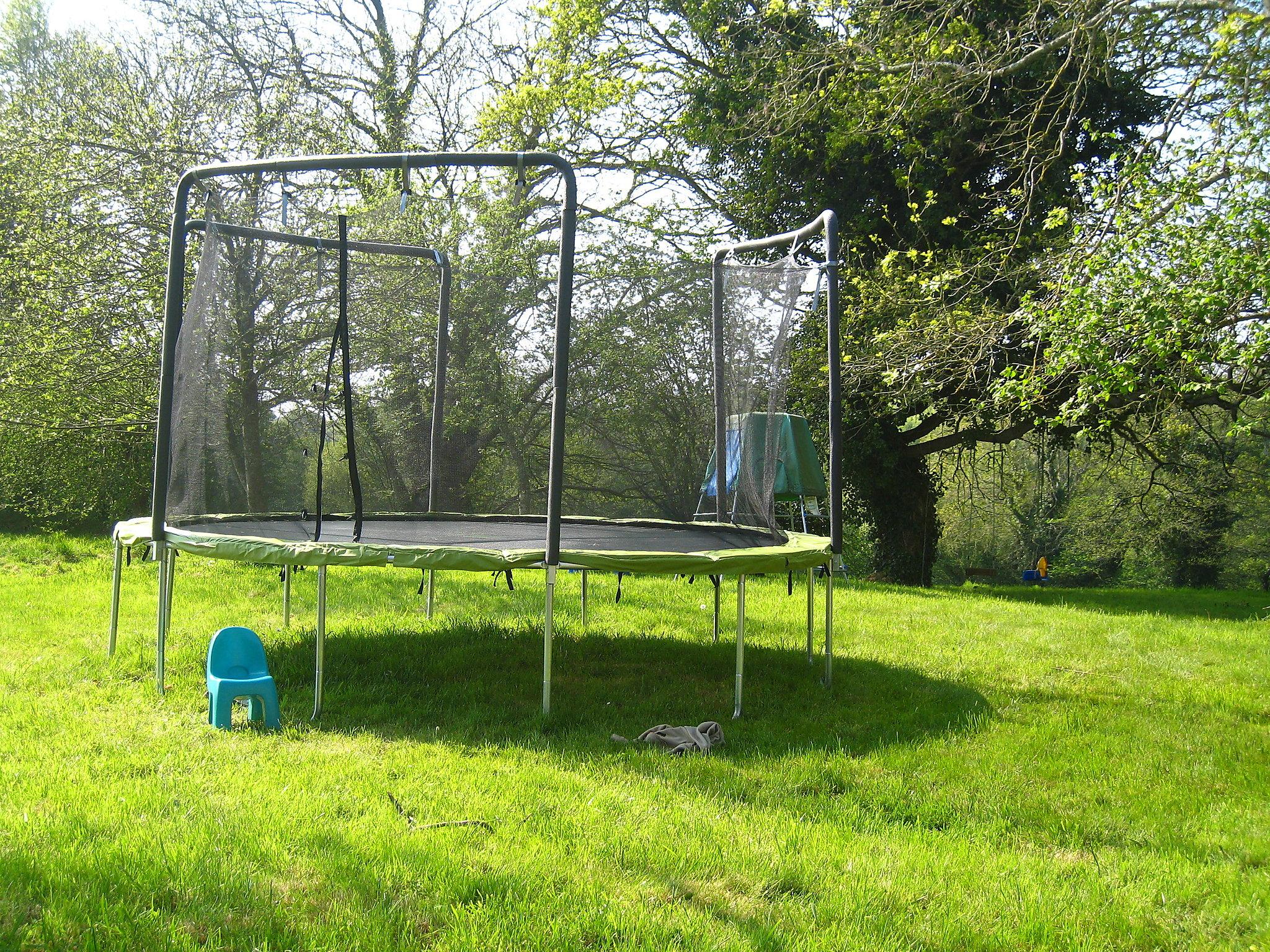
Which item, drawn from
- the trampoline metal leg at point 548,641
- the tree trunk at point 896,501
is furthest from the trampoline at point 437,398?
the tree trunk at point 896,501

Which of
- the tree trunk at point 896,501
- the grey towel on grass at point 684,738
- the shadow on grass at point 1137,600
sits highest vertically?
the tree trunk at point 896,501

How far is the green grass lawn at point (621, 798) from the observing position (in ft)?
5.90

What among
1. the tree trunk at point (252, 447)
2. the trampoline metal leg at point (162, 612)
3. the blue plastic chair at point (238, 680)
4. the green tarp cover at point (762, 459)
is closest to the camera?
the blue plastic chair at point (238, 680)

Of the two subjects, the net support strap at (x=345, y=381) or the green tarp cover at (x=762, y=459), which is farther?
the green tarp cover at (x=762, y=459)

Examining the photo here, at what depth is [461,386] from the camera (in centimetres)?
479

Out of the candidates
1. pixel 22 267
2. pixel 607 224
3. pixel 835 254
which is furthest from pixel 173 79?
pixel 835 254

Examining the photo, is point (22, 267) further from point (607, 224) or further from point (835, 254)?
point (835, 254)

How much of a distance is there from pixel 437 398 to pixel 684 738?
8.18ft

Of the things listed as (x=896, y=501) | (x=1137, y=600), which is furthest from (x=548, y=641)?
(x=1137, y=600)

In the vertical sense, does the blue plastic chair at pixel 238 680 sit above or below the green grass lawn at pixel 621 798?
above

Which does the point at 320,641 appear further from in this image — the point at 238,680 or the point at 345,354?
the point at 345,354

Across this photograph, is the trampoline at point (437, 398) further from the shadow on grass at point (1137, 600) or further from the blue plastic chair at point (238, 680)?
the shadow on grass at point (1137, 600)

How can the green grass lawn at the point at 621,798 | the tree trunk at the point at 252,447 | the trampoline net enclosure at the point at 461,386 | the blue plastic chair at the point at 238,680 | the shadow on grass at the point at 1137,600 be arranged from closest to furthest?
the green grass lawn at the point at 621,798 → the blue plastic chair at the point at 238,680 → the trampoline net enclosure at the point at 461,386 → the tree trunk at the point at 252,447 → the shadow on grass at the point at 1137,600

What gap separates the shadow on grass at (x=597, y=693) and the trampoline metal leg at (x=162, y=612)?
1.44 ft
